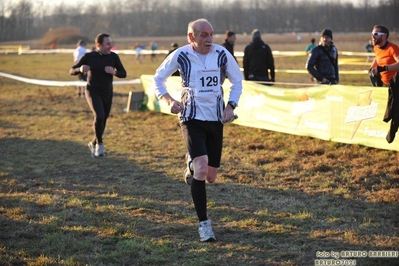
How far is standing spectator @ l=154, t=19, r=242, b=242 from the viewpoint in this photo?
5609 mm

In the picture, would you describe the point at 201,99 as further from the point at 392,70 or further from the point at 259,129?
the point at 259,129

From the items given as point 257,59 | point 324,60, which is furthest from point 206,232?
point 257,59

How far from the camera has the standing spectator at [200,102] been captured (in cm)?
561

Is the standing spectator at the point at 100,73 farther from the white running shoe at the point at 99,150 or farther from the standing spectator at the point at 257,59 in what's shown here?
the standing spectator at the point at 257,59

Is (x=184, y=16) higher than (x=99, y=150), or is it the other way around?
(x=184, y=16)

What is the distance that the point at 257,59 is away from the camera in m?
13.2

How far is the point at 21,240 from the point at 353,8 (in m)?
12.5

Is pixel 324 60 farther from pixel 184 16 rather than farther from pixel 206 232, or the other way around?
pixel 184 16

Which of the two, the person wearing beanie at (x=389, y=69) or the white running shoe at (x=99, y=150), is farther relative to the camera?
the white running shoe at (x=99, y=150)

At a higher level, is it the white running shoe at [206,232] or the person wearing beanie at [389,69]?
the person wearing beanie at [389,69]

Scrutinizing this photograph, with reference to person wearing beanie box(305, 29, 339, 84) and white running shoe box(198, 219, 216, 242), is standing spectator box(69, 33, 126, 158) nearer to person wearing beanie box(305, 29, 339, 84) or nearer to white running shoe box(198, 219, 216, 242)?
person wearing beanie box(305, 29, 339, 84)

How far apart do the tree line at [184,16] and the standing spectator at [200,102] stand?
8.14 m

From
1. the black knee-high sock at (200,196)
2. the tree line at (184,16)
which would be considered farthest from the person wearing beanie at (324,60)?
the black knee-high sock at (200,196)

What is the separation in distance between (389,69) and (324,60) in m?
3.37
